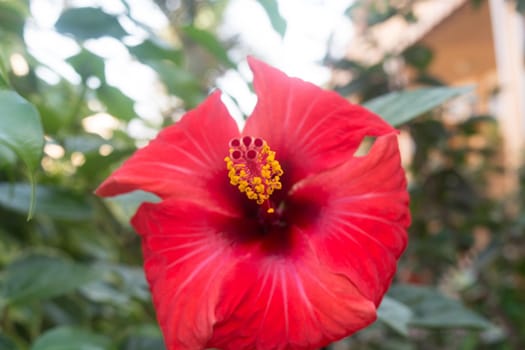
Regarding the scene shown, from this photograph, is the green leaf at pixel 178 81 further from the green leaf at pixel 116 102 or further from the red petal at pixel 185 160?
the red petal at pixel 185 160

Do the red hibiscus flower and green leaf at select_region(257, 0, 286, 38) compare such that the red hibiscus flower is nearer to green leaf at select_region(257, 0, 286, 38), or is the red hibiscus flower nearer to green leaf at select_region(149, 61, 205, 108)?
green leaf at select_region(257, 0, 286, 38)

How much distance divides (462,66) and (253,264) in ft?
10.7

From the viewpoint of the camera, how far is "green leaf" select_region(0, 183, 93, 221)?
66 cm

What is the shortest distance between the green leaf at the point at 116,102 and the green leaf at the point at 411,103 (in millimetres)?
420

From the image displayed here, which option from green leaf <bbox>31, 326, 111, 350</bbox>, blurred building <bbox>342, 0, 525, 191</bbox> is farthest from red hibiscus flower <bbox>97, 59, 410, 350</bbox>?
blurred building <bbox>342, 0, 525, 191</bbox>

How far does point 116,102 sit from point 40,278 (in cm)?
33

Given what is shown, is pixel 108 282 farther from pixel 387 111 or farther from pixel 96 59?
pixel 387 111

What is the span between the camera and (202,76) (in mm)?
1206

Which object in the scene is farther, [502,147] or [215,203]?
[502,147]

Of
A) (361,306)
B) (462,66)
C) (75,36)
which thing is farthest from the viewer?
(462,66)

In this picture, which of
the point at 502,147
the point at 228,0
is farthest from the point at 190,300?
the point at 502,147

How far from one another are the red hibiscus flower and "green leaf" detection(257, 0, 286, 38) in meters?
0.18

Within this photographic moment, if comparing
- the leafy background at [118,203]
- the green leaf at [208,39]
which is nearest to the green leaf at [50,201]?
the leafy background at [118,203]

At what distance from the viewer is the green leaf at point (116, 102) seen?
2.82ft
